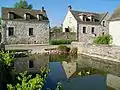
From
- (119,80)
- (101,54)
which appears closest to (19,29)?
(101,54)

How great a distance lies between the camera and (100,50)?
68.1 feet

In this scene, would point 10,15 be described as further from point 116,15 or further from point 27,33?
point 116,15

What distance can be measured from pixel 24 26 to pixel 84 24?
10726 mm

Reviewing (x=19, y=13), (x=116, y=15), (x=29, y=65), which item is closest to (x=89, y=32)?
(x=19, y=13)

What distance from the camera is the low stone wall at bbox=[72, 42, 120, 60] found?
18253 mm

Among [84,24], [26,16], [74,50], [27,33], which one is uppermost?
[26,16]

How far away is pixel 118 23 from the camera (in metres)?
22.1

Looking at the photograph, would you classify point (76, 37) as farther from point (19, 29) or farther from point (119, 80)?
point (119, 80)

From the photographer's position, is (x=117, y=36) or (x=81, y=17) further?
(x=81, y=17)

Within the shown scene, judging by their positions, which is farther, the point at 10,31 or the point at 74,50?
the point at 10,31

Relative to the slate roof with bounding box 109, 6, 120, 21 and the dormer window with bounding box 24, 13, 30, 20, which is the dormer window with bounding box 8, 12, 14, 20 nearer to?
the dormer window with bounding box 24, 13, 30, 20

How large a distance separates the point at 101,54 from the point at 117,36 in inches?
128

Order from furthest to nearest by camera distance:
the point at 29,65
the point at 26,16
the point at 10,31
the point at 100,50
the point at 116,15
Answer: the point at 26,16 < the point at 10,31 < the point at 116,15 < the point at 100,50 < the point at 29,65

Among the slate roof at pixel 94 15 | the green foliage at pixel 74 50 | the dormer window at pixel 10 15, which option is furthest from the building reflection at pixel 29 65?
the slate roof at pixel 94 15
